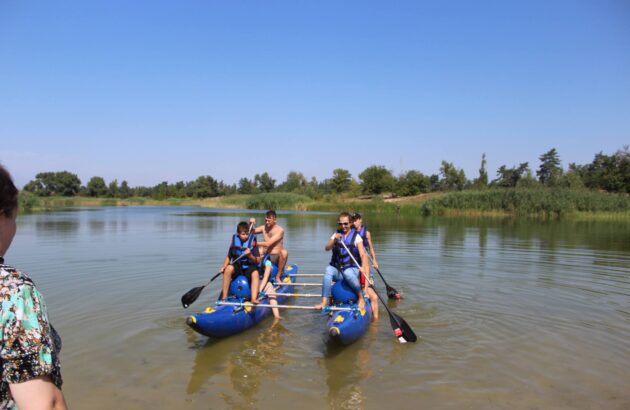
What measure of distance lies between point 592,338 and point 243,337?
553cm

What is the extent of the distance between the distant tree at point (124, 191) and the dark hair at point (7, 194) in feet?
369

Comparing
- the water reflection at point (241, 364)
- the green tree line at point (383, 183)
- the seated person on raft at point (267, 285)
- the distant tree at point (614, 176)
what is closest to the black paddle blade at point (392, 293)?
the seated person on raft at point (267, 285)

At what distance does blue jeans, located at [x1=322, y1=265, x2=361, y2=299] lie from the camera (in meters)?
7.45

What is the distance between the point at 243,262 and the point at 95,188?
108 metres

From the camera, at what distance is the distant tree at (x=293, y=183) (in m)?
94.4

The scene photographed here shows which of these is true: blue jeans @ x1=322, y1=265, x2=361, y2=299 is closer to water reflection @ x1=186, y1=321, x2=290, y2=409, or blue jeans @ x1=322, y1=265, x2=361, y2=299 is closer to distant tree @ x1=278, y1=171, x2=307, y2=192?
water reflection @ x1=186, y1=321, x2=290, y2=409

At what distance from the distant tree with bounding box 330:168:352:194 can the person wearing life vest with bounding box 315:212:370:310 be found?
7273cm

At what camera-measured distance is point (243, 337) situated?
7.16 m

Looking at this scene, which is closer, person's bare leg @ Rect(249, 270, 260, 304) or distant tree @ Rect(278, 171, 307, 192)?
person's bare leg @ Rect(249, 270, 260, 304)

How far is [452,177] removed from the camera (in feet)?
237

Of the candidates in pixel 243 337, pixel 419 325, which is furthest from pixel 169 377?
pixel 419 325

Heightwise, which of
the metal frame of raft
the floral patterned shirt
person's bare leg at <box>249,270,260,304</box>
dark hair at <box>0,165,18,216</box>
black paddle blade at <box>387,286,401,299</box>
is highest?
dark hair at <box>0,165,18,216</box>

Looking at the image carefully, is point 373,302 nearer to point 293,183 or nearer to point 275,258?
point 275,258

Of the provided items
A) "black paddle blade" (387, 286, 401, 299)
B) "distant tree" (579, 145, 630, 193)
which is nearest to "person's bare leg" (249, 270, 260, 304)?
"black paddle blade" (387, 286, 401, 299)
